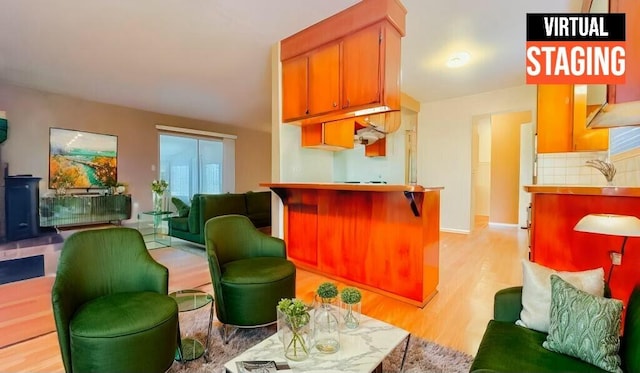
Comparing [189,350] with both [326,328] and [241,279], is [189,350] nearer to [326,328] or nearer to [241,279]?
[241,279]

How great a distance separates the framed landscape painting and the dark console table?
32 centimetres

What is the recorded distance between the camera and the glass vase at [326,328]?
4.46ft

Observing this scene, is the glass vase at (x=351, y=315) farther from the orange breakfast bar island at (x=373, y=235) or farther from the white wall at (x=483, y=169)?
the white wall at (x=483, y=169)

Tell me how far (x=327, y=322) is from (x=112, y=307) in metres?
1.08

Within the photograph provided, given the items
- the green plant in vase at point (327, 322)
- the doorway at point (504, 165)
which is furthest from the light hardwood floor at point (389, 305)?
the doorway at point (504, 165)

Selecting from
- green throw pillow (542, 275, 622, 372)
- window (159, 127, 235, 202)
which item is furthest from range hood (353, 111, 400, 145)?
window (159, 127, 235, 202)

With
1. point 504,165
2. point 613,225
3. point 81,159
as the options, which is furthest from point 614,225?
point 81,159

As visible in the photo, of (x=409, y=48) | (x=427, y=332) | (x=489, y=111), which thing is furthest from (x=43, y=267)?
(x=489, y=111)

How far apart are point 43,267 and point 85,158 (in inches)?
124

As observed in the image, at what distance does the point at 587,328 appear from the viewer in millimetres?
1159

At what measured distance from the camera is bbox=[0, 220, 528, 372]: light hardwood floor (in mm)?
1895

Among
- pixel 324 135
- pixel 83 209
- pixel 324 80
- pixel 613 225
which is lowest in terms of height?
pixel 83 209

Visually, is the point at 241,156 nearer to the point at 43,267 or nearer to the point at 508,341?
the point at 43,267

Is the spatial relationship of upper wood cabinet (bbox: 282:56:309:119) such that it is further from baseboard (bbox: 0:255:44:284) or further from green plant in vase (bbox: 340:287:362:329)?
baseboard (bbox: 0:255:44:284)
